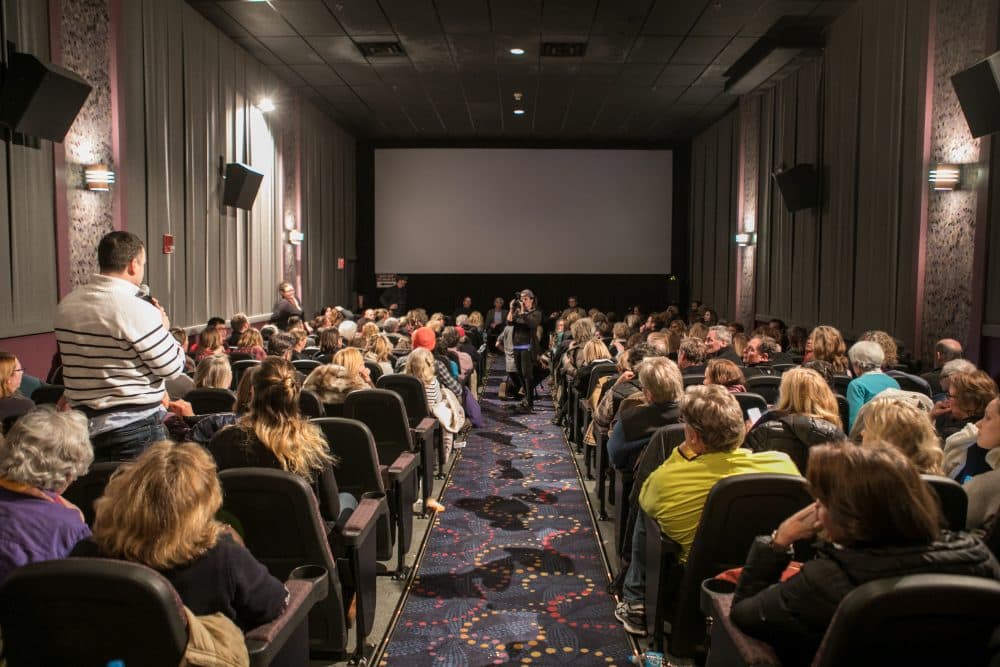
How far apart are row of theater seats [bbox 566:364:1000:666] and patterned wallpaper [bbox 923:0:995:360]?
4.10 meters

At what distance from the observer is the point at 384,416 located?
15.2 ft

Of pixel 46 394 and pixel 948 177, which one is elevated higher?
pixel 948 177

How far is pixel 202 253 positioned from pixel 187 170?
94cm

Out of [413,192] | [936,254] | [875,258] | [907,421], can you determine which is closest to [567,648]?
[907,421]

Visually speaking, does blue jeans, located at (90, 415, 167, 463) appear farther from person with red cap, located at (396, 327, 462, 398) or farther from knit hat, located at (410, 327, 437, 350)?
knit hat, located at (410, 327, 437, 350)

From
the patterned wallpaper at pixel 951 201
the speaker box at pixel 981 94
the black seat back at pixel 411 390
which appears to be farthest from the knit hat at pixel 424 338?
the speaker box at pixel 981 94

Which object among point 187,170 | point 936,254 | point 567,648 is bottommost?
point 567,648

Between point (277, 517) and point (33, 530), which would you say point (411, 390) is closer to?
point (277, 517)

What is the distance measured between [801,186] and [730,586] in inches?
331

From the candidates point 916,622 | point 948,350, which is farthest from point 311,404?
point 948,350

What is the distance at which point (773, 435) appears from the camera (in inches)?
134

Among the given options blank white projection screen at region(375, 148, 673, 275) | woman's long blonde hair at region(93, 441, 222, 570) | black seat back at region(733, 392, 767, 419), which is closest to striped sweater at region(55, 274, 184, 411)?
woman's long blonde hair at region(93, 441, 222, 570)

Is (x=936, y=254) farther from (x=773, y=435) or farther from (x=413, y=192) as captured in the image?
(x=413, y=192)

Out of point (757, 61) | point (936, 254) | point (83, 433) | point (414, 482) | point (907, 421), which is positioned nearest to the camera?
point (83, 433)
